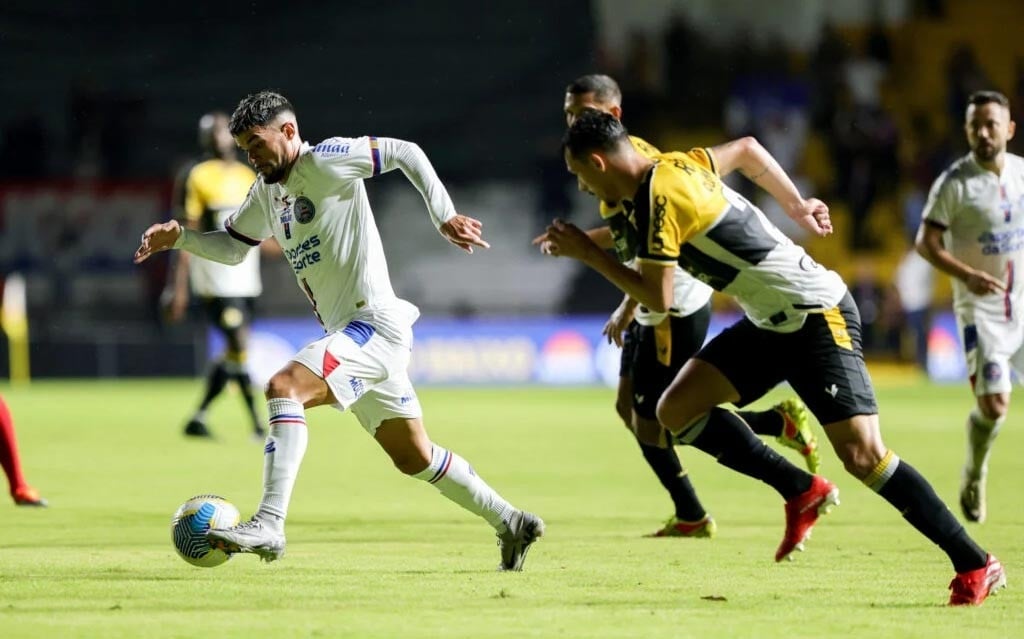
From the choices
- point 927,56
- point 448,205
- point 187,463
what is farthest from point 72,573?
point 927,56

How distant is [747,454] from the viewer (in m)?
7.10

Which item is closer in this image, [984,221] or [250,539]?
[250,539]

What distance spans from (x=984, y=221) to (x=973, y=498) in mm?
1568

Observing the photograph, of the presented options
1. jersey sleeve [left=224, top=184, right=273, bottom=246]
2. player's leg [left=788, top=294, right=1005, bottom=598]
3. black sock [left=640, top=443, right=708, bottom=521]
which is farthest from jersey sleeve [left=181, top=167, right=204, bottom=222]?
player's leg [left=788, top=294, right=1005, bottom=598]

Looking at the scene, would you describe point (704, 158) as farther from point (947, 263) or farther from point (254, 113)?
point (947, 263)

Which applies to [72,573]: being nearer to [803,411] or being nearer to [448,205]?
[448,205]

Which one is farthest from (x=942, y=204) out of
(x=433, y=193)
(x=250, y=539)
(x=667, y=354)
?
(x=250, y=539)

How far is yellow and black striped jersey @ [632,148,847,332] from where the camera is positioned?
579 cm

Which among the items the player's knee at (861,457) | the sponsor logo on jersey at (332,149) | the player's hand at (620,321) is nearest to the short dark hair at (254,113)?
the sponsor logo on jersey at (332,149)

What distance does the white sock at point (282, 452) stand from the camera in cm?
631

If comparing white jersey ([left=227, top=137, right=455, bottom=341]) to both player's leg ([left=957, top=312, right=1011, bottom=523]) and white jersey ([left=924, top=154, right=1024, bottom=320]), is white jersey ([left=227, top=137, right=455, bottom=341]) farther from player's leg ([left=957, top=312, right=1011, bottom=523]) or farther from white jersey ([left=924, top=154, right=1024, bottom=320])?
player's leg ([left=957, top=312, right=1011, bottom=523])

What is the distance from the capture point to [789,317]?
632 centimetres

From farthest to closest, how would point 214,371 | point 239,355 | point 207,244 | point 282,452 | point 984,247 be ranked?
point 214,371 → point 239,355 → point 984,247 → point 207,244 → point 282,452

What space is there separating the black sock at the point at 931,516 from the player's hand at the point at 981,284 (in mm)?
2891
